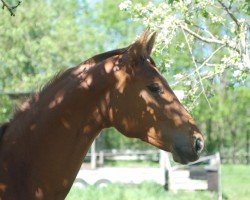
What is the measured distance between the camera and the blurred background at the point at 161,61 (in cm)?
798

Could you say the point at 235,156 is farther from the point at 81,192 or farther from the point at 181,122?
the point at 181,122

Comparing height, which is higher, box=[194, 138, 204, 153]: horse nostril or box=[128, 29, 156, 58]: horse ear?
box=[128, 29, 156, 58]: horse ear

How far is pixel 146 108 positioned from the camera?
319 centimetres

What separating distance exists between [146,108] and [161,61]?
5032 millimetres

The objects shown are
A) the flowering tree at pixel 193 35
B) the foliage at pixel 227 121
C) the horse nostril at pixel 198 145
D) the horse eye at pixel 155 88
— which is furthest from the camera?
the foliage at pixel 227 121

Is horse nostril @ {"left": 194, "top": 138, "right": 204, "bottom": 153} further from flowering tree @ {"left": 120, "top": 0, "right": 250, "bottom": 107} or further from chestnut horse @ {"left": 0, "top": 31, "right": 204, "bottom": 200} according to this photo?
flowering tree @ {"left": 120, "top": 0, "right": 250, "bottom": 107}

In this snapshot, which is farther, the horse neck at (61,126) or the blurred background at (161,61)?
the blurred background at (161,61)

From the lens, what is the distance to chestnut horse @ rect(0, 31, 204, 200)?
10.2 ft

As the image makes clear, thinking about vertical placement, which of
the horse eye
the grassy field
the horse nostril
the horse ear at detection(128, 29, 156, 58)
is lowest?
the grassy field

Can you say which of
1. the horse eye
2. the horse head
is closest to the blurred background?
the horse head

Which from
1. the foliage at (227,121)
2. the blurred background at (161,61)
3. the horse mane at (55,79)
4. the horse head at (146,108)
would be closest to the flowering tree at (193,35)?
the blurred background at (161,61)

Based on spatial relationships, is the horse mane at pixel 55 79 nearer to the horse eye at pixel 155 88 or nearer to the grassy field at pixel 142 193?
the horse eye at pixel 155 88

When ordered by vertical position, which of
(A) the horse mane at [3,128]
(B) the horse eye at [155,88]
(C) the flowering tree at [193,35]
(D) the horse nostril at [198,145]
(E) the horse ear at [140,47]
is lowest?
(D) the horse nostril at [198,145]

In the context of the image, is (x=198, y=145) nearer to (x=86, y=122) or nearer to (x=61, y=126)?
(x=86, y=122)
